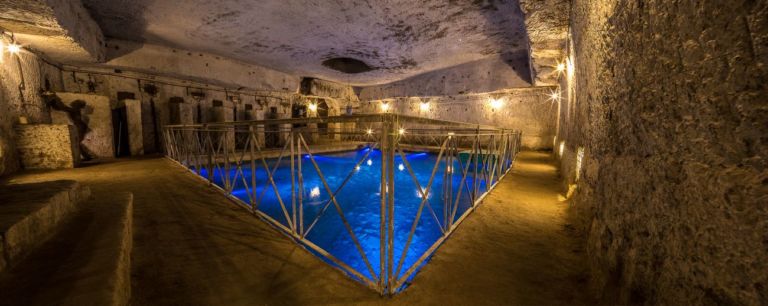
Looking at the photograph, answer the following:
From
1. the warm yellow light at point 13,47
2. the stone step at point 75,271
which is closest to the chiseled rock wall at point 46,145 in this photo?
the warm yellow light at point 13,47

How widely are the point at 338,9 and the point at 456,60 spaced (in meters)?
6.34

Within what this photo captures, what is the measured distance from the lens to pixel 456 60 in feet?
36.3

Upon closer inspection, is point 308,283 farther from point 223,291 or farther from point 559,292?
point 559,292

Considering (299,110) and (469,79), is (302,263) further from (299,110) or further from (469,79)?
(299,110)

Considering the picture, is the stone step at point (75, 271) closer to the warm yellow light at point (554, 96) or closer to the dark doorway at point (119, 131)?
the dark doorway at point (119, 131)

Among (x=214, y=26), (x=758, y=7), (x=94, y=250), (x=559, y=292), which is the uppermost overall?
(x=214, y=26)

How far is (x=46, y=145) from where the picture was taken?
543 centimetres

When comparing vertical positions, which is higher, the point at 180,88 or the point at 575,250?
the point at 180,88

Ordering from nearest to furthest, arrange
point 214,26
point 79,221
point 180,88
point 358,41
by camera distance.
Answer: point 79,221, point 214,26, point 358,41, point 180,88

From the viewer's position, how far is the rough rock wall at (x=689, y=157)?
2.58ft

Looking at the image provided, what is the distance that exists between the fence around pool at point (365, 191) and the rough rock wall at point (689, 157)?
4.12 ft

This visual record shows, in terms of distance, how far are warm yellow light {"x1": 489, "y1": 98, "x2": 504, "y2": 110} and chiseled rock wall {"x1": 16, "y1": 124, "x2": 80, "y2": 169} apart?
46.0 feet

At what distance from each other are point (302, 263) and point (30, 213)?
1.88 m

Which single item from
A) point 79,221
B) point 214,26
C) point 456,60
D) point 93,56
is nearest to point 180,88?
point 93,56
